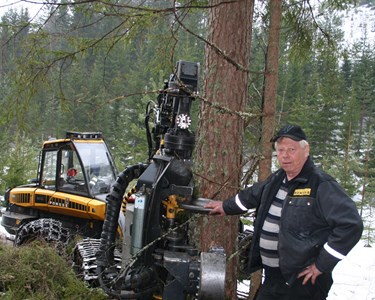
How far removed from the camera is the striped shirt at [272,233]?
382cm

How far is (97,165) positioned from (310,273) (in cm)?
535

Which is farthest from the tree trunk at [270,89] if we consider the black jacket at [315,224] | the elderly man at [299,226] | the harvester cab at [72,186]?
the harvester cab at [72,186]

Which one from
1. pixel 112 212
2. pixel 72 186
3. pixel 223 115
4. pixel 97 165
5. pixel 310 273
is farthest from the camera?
pixel 72 186

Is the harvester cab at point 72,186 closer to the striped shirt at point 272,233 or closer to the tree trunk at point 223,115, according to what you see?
the tree trunk at point 223,115

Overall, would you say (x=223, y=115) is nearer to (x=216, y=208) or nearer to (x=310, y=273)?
(x=216, y=208)

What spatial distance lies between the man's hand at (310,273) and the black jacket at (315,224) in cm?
3

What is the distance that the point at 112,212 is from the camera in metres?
4.84

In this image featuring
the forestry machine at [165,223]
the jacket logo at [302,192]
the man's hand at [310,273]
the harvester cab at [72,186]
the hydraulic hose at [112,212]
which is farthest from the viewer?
the harvester cab at [72,186]

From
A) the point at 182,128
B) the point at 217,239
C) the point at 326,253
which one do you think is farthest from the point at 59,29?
the point at 326,253

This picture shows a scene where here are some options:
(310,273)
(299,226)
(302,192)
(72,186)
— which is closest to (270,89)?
(302,192)

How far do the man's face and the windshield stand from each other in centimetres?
489

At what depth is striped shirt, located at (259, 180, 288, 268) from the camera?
150 inches

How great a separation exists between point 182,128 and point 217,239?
121 centimetres

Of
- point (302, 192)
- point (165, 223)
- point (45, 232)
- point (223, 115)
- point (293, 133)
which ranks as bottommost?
point (45, 232)
